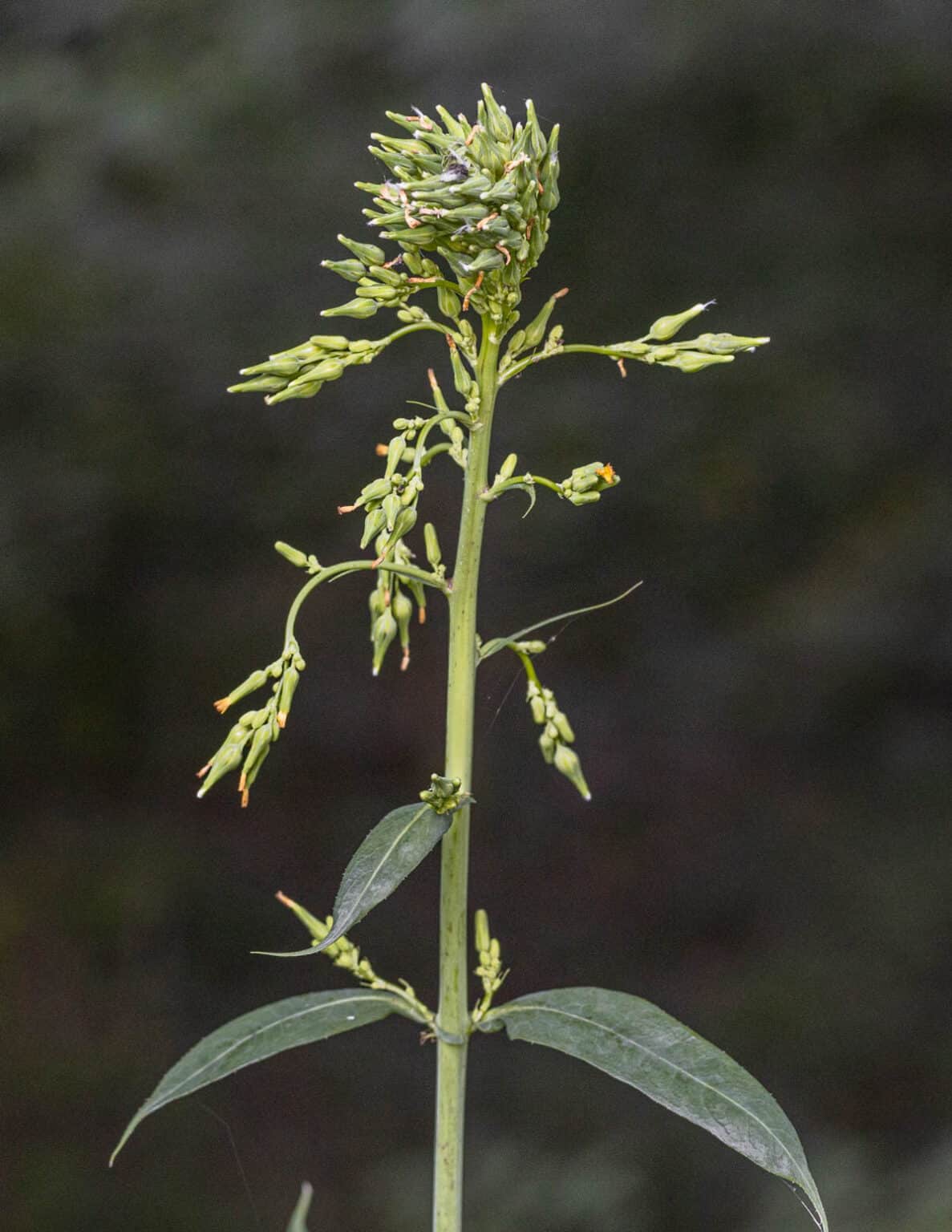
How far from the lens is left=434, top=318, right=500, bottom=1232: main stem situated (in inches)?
36.5

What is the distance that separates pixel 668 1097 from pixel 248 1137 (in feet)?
8.33

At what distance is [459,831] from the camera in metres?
0.95

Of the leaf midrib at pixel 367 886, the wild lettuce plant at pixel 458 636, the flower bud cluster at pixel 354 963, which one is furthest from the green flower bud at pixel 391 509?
the flower bud cluster at pixel 354 963

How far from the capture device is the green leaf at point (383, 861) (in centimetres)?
81

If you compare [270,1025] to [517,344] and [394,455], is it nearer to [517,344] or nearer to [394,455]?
[394,455]

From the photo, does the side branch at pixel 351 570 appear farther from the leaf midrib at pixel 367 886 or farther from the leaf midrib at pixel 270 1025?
the leaf midrib at pixel 270 1025

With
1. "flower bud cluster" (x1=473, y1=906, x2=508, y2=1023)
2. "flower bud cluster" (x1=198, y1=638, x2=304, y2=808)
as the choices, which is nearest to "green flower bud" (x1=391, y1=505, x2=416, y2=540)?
"flower bud cluster" (x1=198, y1=638, x2=304, y2=808)

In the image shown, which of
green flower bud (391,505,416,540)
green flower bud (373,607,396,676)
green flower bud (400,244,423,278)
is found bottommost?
green flower bud (373,607,396,676)

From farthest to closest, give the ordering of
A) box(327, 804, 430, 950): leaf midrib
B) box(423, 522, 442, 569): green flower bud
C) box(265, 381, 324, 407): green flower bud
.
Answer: box(423, 522, 442, 569): green flower bud
box(265, 381, 324, 407): green flower bud
box(327, 804, 430, 950): leaf midrib

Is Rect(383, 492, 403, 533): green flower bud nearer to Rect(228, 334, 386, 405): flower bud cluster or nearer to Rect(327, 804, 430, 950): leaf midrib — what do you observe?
Rect(228, 334, 386, 405): flower bud cluster

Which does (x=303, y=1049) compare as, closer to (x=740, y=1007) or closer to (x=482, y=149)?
(x=740, y=1007)

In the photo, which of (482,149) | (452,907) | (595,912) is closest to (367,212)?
(482,149)

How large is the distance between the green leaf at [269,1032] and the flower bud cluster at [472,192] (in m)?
0.57

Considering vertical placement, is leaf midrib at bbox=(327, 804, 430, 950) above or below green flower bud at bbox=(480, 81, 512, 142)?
below
